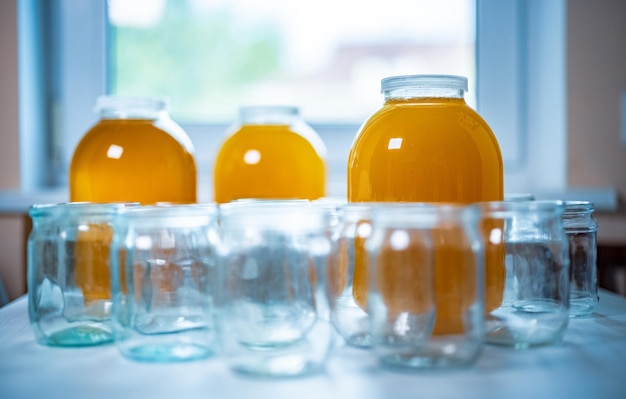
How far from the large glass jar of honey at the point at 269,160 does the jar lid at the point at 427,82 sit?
0.36 m

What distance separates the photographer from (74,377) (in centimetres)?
59

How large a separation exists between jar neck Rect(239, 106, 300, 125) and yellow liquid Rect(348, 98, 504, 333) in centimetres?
37

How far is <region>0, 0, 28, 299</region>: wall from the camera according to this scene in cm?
160

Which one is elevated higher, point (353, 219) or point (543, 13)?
point (543, 13)

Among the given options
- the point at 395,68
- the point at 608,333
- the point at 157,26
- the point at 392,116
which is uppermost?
the point at 157,26

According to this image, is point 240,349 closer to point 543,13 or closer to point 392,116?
point 392,116

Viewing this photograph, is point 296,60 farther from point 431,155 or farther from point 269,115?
point 431,155

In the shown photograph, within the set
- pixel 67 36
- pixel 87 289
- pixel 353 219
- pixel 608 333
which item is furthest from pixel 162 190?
pixel 67 36

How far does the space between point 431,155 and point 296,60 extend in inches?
44.6

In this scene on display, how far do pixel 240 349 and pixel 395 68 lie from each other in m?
1.33

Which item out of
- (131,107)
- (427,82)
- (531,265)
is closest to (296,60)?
(131,107)

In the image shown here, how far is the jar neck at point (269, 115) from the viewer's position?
3.78 ft

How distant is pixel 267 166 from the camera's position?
1.12 metres

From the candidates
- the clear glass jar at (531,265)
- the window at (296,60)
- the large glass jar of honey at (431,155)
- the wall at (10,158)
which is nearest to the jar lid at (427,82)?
the large glass jar of honey at (431,155)
